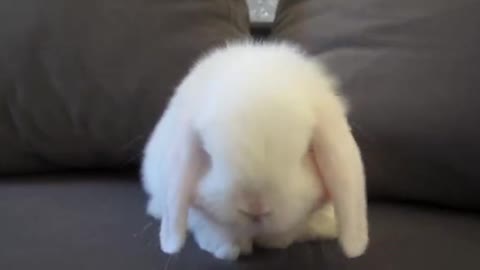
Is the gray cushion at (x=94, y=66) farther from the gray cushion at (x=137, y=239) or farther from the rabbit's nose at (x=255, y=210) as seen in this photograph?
the rabbit's nose at (x=255, y=210)

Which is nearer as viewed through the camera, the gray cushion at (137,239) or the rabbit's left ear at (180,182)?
the rabbit's left ear at (180,182)

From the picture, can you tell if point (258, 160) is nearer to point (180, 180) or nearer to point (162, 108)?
point (180, 180)

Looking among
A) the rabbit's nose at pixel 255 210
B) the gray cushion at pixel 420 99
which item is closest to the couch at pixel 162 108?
the gray cushion at pixel 420 99

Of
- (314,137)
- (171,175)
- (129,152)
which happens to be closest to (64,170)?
(129,152)

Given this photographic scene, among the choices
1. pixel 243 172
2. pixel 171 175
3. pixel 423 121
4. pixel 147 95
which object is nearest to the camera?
pixel 243 172

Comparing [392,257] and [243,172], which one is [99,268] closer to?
[243,172]

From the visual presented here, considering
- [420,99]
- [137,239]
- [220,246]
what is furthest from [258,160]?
[420,99]

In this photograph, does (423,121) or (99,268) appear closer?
(99,268)
